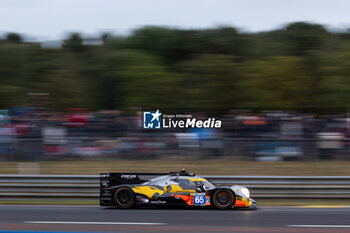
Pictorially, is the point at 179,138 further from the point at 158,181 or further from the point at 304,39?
the point at 304,39

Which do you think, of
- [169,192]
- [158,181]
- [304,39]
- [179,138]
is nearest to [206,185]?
[169,192]

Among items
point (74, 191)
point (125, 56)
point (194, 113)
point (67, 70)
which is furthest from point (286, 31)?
point (74, 191)

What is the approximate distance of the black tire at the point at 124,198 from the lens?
1069 centimetres

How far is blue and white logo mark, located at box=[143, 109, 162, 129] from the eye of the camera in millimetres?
15085

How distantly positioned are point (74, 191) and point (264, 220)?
553cm

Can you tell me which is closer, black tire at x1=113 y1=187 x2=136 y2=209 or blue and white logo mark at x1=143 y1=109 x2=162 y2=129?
black tire at x1=113 y1=187 x2=136 y2=209

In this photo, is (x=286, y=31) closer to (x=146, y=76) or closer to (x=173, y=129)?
(x=146, y=76)

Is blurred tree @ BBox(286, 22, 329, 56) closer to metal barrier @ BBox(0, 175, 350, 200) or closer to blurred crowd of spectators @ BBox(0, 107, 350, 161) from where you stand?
blurred crowd of spectators @ BBox(0, 107, 350, 161)

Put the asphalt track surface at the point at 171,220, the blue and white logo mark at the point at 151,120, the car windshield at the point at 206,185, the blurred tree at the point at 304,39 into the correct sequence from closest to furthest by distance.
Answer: the asphalt track surface at the point at 171,220, the car windshield at the point at 206,185, the blue and white logo mark at the point at 151,120, the blurred tree at the point at 304,39

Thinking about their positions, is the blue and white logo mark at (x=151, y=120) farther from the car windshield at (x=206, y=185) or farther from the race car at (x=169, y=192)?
the car windshield at (x=206, y=185)

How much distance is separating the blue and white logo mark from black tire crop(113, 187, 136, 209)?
4.43m

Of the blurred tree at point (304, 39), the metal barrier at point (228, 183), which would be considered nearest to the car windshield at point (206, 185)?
the metal barrier at point (228, 183)

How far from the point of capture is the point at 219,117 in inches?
599

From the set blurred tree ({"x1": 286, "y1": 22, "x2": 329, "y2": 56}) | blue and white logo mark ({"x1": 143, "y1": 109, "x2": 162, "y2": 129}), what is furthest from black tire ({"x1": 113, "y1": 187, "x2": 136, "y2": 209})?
blurred tree ({"x1": 286, "y1": 22, "x2": 329, "y2": 56})
